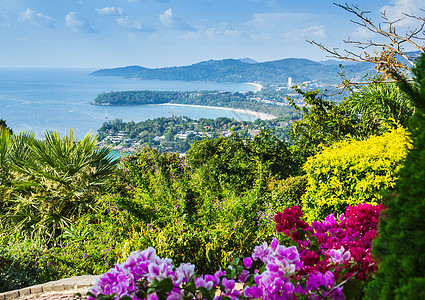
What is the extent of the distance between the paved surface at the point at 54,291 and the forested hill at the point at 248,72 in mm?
92990

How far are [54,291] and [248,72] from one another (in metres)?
139

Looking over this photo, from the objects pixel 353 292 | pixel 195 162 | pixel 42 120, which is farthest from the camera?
pixel 42 120

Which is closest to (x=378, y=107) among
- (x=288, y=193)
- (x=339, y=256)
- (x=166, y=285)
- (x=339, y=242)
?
(x=288, y=193)

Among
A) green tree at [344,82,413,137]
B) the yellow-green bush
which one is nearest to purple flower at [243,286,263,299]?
the yellow-green bush

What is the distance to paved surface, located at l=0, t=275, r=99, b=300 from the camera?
9.99 feet

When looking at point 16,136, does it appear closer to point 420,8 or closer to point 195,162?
point 195,162

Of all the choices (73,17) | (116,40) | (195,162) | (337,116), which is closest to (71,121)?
(195,162)

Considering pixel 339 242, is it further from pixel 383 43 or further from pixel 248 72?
pixel 248 72

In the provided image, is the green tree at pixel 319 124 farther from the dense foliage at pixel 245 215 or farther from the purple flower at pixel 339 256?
the purple flower at pixel 339 256

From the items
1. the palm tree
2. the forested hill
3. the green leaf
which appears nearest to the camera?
the green leaf

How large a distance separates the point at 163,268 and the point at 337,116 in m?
7.31

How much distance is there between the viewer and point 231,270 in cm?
159

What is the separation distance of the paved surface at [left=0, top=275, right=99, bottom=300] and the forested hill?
93.0 metres

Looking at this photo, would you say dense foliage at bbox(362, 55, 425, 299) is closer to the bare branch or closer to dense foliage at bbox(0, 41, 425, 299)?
dense foliage at bbox(0, 41, 425, 299)
